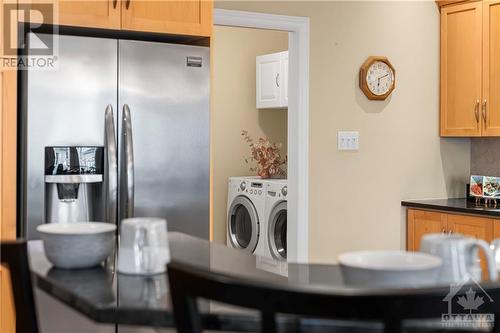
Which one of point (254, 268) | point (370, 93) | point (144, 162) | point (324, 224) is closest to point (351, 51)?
point (370, 93)

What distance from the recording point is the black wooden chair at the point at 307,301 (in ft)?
2.77

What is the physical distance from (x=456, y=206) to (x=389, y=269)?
10.8 feet

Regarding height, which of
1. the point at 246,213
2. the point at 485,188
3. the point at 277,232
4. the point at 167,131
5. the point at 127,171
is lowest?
the point at 277,232

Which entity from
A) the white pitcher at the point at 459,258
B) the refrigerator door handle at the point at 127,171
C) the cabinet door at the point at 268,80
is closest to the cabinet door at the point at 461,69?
the cabinet door at the point at 268,80

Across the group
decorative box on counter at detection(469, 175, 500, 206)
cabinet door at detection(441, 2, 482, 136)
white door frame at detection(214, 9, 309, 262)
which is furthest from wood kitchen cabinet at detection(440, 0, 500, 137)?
white door frame at detection(214, 9, 309, 262)

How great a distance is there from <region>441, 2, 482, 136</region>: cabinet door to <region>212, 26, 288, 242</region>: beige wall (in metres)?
2.09

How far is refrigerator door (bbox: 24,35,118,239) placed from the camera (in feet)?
8.81

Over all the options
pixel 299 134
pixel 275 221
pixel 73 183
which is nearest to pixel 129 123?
pixel 73 183

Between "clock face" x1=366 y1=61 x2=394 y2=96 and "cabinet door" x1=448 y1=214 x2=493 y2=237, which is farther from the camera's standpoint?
"clock face" x1=366 y1=61 x2=394 y2=96

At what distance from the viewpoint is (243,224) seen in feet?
20.0

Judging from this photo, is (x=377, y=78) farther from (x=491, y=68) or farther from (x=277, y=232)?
(x=277, y=232)

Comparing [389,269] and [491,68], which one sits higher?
[491,68]

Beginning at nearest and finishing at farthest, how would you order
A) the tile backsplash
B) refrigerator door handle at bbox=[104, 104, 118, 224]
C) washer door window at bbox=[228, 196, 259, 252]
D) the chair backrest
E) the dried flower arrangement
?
the chair backrest
refrigerator door handle at bbox=[104, 104, 118, 224]
the tile backsplash
washer door window at bbox=[228, 196, 259, 252]
the dried flower arrangement

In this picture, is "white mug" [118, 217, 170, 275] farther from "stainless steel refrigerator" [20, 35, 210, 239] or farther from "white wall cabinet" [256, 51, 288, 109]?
"white wall cabinet" [256, 51, 288, 109]
